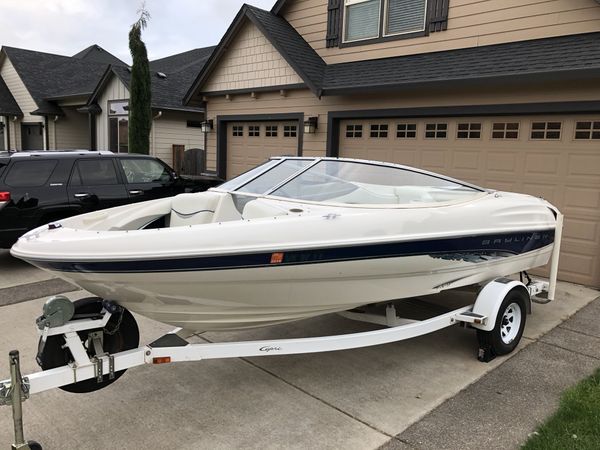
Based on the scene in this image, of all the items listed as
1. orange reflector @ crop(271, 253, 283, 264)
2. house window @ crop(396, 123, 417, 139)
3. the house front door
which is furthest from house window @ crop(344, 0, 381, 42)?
the house front door

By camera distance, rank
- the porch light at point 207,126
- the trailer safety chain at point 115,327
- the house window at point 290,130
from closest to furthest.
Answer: the trailer safety chain at point 115,327 → the house window at point 290,130 → the porch light at point 207,126

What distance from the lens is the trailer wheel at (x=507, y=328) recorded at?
431cm

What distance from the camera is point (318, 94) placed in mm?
9094

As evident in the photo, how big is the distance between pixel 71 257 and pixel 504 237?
3.53m

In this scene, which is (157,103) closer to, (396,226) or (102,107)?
(102,107)

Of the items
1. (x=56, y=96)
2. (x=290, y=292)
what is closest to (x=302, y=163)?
(x=290, y=292)

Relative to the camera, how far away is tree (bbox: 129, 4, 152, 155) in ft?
46.9

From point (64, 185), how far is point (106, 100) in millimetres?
11851

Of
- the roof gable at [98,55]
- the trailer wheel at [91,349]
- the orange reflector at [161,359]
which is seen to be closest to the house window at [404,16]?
the trailer wheel at [91,349]

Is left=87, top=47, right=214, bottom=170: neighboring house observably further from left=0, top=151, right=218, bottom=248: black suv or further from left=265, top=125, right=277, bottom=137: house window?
left=0, top=151, right=218, bottom=248: black suv

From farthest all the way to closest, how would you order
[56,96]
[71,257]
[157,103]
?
[56,96], [157,103], [71,257]

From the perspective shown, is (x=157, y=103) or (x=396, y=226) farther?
(x=157, y=103)

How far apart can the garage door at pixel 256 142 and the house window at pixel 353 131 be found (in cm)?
126

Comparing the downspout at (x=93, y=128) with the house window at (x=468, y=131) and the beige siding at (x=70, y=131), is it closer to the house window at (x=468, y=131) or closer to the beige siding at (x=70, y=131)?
the beige siding at (x=70, y=131)
